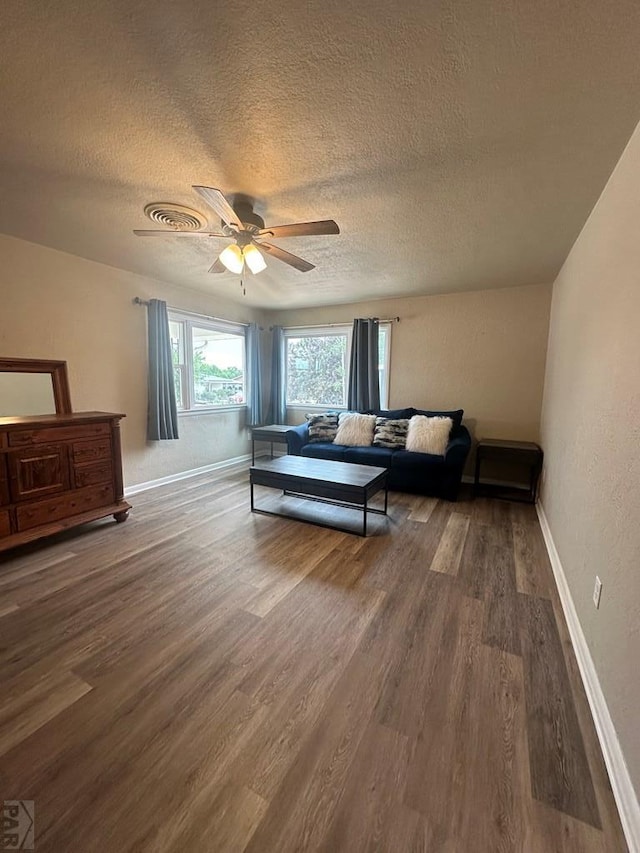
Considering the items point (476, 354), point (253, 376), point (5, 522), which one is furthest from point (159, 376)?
point (476, 354)

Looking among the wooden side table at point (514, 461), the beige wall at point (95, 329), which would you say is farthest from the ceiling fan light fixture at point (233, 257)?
the wooden side table at point (514, 461)

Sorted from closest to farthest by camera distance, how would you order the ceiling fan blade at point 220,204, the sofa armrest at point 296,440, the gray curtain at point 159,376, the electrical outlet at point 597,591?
the electrical outlet at point 597,591
the ceiling fan blade at point 220,204
the gray curtain at point 159,376
the sofa armrest at point 296,440

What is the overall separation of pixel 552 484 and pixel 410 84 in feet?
9.25

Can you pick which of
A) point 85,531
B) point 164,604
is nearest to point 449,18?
point 164,604

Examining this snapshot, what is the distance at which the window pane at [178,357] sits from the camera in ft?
13.7

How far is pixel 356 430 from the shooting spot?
14.1 feet

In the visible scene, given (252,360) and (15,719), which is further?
(252,360)

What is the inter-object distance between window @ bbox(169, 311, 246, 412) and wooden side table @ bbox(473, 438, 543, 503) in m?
3.50

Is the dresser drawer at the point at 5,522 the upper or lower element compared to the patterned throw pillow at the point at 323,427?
lower

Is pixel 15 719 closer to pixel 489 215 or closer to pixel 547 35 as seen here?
pixel 547 35

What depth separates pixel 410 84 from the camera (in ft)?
4.22

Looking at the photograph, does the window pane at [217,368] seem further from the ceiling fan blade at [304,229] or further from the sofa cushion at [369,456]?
the ceiling fan blade at [304,229]

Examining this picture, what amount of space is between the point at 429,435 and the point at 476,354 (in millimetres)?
1258

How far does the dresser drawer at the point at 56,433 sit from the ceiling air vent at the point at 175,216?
1724 mm
